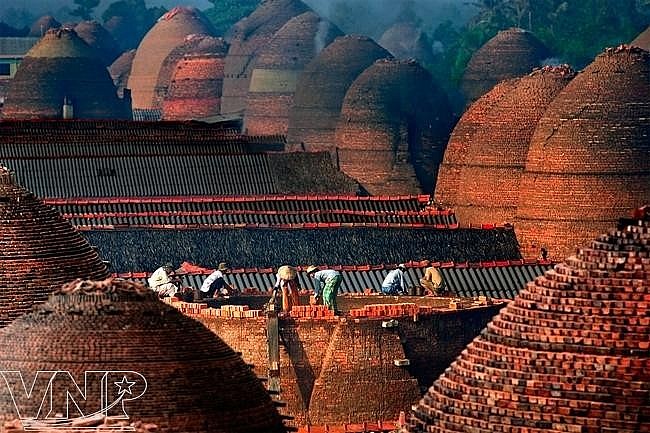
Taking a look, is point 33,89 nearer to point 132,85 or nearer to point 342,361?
point 132,85

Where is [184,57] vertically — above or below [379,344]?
above

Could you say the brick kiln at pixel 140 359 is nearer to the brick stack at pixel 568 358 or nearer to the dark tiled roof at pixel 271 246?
the brick stack at pixel 568 358

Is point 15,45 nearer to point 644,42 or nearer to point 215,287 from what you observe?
point 644,42

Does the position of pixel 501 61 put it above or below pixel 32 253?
above

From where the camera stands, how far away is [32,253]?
100 ft

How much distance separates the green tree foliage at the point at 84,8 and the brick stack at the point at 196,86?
3752 cm

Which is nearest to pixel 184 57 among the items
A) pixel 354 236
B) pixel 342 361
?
pixel 354 236

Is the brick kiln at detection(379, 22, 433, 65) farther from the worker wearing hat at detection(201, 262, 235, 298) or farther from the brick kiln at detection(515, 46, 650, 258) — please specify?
the worker wearing hat at detection(201, 262, 235, 298)

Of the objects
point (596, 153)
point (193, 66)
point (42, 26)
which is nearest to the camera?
point (596, 153)

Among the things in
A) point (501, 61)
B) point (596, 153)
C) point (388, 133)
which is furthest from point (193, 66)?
point (596, 153)

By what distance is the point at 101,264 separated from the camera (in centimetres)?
3147

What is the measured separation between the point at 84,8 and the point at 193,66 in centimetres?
3955

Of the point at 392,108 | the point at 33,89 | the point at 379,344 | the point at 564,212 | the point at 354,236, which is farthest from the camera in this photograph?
the point at 33,89

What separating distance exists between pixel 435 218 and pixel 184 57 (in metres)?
43.9
